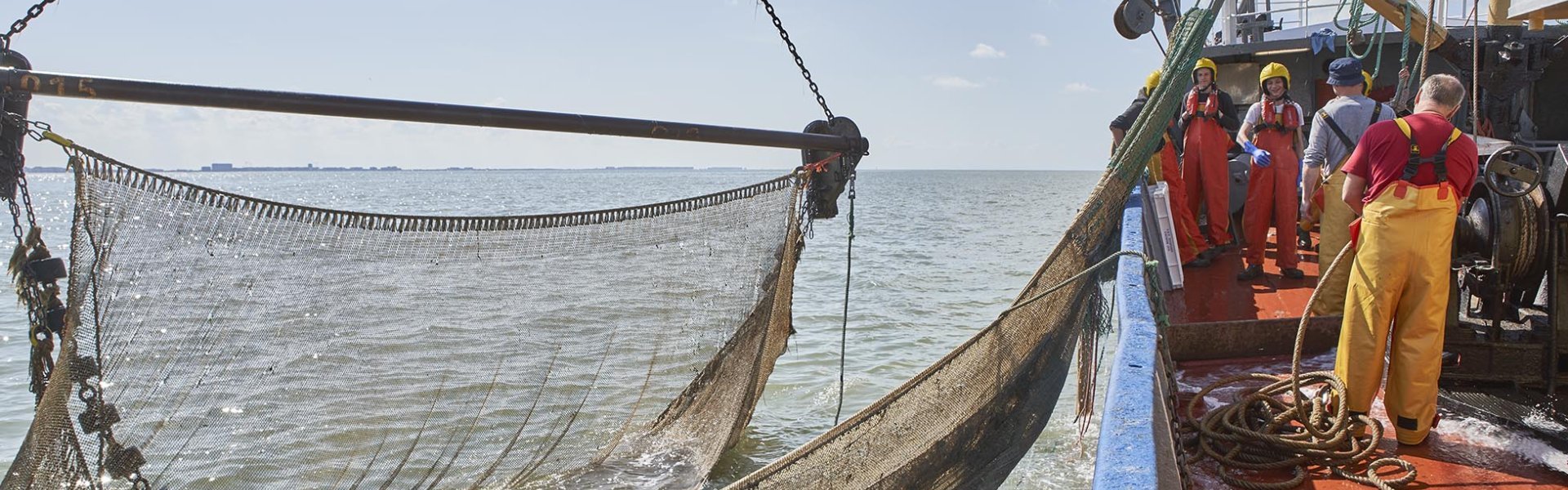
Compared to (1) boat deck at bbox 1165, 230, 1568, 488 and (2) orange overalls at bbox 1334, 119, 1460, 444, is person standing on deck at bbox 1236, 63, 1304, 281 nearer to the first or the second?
(1) boat deck at bbox 1165, 230, 1568, 488

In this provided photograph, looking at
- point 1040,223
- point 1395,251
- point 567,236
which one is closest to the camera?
point 1395,251

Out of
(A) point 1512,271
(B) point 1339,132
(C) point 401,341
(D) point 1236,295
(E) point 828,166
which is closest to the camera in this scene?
(A) point 1512,271

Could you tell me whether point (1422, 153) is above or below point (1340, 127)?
below

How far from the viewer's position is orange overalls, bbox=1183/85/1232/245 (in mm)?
6434

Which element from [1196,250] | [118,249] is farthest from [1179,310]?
[118,249]

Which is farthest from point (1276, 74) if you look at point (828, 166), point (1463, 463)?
point (1463, 463)

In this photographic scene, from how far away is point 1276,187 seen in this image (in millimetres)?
6074

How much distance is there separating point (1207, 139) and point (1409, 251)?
3328 millimetres

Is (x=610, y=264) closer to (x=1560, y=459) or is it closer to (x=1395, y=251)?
(x=1395, y=251)

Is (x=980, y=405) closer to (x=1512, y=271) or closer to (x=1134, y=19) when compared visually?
(x=1512, y=271)

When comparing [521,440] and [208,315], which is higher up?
[208,315]

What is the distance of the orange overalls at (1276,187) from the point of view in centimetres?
598

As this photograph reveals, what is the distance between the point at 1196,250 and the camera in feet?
21.9

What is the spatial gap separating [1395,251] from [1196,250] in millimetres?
3430
